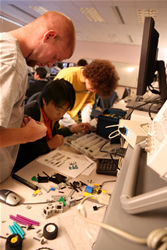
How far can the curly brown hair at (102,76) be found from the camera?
5.18 feet

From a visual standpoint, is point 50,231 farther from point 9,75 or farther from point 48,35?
point 48,35

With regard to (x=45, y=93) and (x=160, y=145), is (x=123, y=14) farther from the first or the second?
(x=160, y=145)

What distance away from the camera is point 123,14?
418 cm

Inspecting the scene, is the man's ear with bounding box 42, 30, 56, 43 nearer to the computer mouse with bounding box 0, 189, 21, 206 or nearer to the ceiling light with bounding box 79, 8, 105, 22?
the computer mouse with bounding box 0, 189, 21, 206

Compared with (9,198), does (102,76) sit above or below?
above

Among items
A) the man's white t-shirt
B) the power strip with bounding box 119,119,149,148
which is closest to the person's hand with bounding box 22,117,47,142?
the man's white t-shirt

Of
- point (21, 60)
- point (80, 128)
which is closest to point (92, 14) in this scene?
point (80, 128)

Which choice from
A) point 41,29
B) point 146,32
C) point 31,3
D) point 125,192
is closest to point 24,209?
point 125,192

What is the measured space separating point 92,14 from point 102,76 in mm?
4160

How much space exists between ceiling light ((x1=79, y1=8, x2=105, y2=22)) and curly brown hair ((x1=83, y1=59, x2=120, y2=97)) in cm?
361

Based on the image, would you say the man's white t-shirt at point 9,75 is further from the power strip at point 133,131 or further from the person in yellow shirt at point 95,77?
the person in yellow shirt at point 95,77

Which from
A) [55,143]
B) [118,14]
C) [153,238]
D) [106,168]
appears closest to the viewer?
[153,238]

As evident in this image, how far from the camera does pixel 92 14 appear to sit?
15.6 ft

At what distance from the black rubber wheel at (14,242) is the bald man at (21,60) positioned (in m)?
0.29
